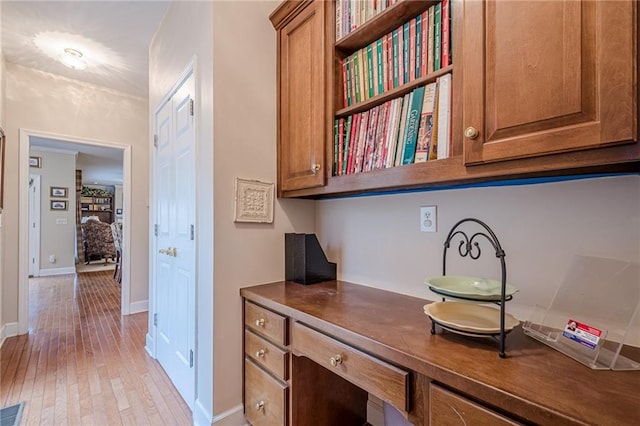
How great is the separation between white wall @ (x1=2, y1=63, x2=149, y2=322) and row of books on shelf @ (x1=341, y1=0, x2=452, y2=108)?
334 centimetres

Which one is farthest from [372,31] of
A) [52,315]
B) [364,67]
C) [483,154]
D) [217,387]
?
[52,315]

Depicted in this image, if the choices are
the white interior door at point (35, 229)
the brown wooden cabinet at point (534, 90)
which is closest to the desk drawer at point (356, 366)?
the brown wooden cabinet at point (534, 90)

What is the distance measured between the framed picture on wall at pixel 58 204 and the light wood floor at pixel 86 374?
3.01 m

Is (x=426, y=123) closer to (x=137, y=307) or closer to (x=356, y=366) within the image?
(x=356, y=366)

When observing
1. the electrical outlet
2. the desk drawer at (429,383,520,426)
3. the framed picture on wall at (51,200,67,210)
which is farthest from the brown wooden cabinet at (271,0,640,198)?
the framed picture on wall at (51,200,67,210)

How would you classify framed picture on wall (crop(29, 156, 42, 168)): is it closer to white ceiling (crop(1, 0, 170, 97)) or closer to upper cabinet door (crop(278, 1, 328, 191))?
white ceiling (crop(1, 0, 170, 97))

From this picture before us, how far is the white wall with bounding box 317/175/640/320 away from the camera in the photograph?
89 cm

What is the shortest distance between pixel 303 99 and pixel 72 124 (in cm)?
326

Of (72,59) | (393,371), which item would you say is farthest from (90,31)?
(393,371)

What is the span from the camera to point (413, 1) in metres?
1.09

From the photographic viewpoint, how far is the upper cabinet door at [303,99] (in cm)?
143

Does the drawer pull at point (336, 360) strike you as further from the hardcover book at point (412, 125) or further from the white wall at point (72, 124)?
the white wall at point (72, 124)

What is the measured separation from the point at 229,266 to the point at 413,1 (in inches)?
55.9

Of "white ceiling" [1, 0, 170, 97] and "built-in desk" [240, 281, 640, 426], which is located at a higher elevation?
"white ceiling" [1, 0, 170, 97]
